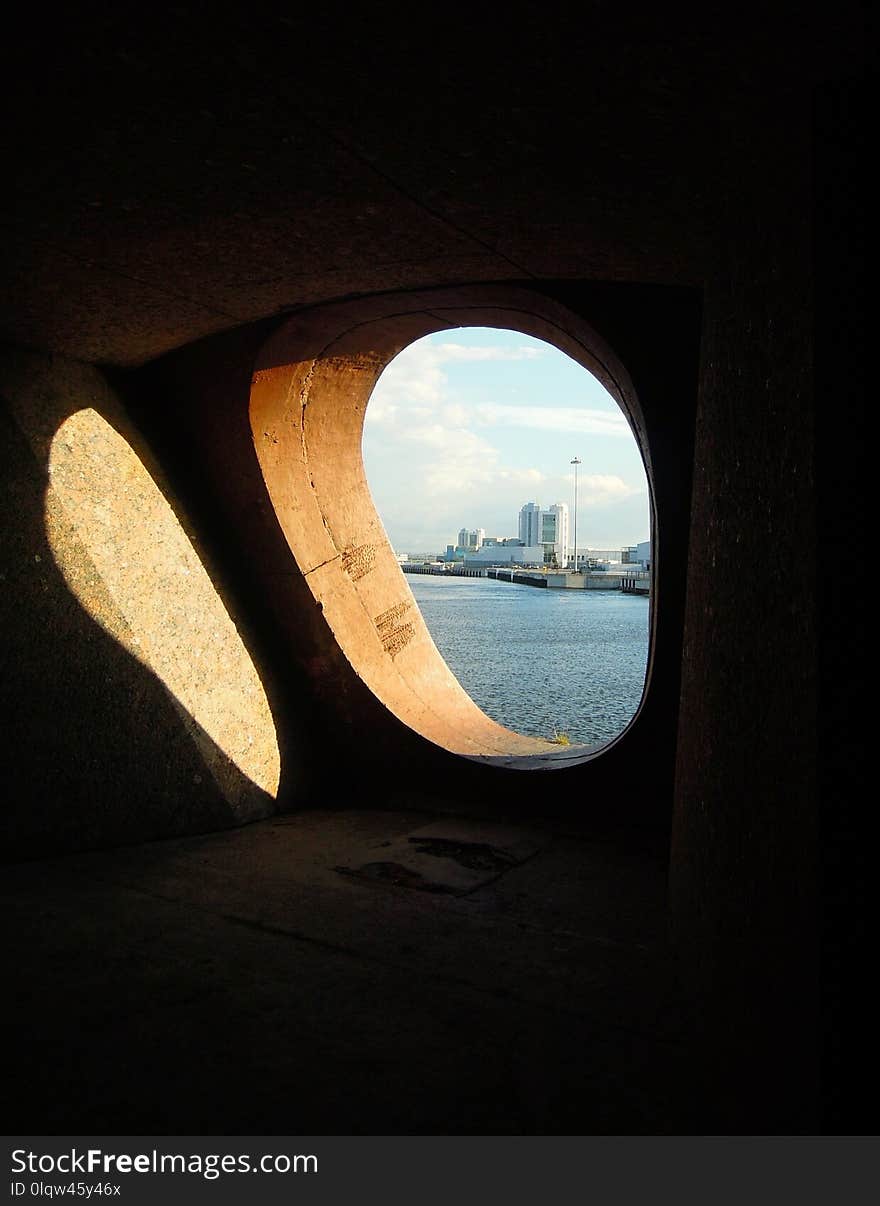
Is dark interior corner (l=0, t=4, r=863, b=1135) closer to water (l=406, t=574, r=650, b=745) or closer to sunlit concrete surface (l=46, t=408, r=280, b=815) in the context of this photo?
sunlit concrete surface (l=46, t=408, r=280, b=815)

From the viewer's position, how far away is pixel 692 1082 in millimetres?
2266

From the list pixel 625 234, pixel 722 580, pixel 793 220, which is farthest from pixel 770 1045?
pixel 625 234

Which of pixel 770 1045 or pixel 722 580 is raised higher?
pixel 722 580

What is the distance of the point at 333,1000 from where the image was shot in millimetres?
2742

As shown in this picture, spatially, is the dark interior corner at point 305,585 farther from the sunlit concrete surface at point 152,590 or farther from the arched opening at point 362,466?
the arched opening at point 362,466

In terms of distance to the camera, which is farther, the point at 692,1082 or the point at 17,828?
the point at 17,828

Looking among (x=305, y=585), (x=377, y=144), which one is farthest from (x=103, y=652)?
(x=377, y=144)

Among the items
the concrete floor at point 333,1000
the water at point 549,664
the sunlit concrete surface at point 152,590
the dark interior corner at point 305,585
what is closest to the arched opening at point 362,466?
the dark interior corner at point 305,585

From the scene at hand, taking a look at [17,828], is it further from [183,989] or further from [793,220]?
[793,220]

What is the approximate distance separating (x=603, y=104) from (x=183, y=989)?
297 centimetres

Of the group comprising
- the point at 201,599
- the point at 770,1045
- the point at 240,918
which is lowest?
the point at 240,918

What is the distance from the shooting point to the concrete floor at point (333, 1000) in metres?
2.13

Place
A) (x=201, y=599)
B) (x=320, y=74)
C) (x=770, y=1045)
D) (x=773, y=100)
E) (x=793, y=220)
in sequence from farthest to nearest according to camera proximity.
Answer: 1. (x=201, y=599)
2. (x=320, y=74)
3. (x=773, y=100)
4. (x=793, y=220)
5. (x=770, y=1045)

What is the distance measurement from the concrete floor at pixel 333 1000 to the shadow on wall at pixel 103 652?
13.4 inches
